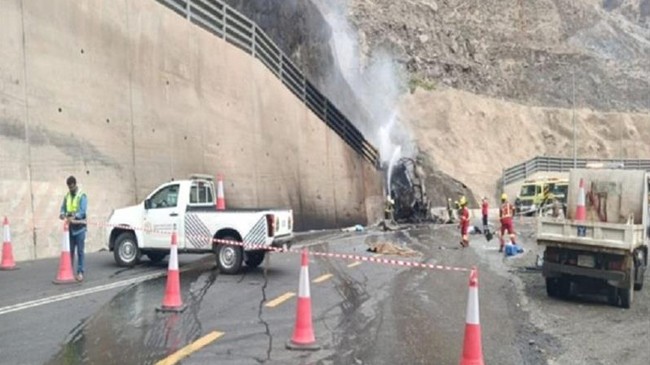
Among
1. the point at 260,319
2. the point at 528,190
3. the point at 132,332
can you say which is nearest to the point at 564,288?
the point at 260,319

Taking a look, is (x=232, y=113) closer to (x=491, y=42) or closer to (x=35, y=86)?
(x=35, y=86)

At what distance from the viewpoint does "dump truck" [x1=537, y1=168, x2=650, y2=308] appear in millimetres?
10664

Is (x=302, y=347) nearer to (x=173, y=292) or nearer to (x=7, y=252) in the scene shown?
(x=173, y=292)

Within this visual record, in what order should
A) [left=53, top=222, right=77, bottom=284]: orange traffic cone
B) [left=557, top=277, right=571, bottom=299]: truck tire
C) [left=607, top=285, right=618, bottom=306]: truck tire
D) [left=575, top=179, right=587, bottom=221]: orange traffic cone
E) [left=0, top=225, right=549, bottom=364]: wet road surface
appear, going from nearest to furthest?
[left=0, top=225, right=549, bottom=364]: wet road surface
[left=607, top=285, right=618, bottom=306]: truck tire
[left=53, top=222, right=77, bottom=284]: orange traffic cone
[left=557, top=277, right=571, bottom=299]: truck tire
[left=575, top=179, right=587, bottom=221]: orange traffic cone

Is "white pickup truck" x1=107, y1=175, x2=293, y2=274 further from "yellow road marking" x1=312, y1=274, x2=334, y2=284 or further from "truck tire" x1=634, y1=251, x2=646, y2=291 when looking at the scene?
"truck tire" x1=634, y1=251, x2=646, y2=291

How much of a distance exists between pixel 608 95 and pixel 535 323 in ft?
220

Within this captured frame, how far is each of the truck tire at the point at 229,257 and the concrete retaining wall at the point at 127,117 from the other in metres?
4.78

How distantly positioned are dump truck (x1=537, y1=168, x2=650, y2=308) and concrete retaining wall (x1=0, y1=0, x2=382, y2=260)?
10.8m

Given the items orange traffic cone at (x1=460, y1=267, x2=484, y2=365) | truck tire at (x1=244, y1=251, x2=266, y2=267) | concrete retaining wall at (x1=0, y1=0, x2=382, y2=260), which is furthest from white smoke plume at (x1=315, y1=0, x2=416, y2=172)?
orange traffic cone at (x1=460, y1=267, x2=484, y2=365)

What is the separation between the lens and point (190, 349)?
717cm

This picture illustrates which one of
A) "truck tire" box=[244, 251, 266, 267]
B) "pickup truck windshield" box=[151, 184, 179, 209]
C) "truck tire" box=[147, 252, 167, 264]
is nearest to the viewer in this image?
"truck tire" box=[244, 251, 266, 267]

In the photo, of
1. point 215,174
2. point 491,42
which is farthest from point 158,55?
point 491,42

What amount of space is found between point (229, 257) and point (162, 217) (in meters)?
1.67

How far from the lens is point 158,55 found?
798 inches
